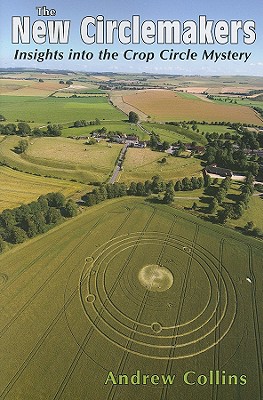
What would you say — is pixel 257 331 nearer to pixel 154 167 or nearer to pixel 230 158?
pixel 154 167

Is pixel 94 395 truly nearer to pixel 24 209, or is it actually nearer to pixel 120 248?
pixel 120 248

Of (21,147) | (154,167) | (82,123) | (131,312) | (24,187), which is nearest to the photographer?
(131,312)

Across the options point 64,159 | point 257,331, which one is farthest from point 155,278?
point 64,159

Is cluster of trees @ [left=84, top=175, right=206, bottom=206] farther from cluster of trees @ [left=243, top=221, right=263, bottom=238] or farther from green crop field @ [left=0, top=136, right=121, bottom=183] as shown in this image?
cluster of trees @ [left=243, top=221, right=263, bottom=238]

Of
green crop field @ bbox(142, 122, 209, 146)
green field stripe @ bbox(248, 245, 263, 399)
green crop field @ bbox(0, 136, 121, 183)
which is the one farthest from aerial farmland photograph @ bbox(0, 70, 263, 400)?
green crop field @ bbox(142, 122, 209, 146)

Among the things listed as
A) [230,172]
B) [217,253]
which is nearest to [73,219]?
[217,253]

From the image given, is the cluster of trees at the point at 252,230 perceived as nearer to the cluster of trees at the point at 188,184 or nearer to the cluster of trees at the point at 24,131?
the cluster of trees at the point at 188,184

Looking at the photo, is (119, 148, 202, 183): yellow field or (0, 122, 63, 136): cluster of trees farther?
(0, 122, 63, 136): cluster of trees
